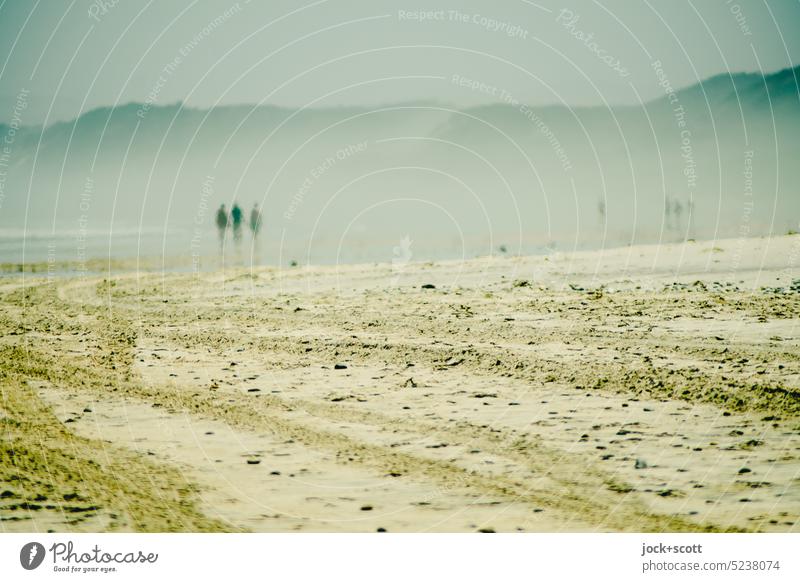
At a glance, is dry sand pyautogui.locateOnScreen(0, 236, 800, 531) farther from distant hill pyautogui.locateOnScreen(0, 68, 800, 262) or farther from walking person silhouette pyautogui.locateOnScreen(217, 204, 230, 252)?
walking person silhouette pyautogui.locateOnScreen(217, 204, 230, 252)

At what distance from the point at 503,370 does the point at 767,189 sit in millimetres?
18217

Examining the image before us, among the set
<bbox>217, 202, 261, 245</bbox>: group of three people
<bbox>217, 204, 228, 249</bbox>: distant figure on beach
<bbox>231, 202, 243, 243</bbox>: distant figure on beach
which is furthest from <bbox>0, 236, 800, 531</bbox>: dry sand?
<bbox>231, 202, 243, 243</bbox>: distant figure on beach

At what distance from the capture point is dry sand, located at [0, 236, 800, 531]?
260 inches

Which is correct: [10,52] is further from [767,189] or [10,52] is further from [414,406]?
[767,189]

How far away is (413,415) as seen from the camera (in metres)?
8.74

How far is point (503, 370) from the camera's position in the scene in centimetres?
1042

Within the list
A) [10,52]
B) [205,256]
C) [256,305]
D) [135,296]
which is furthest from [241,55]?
[205,256]

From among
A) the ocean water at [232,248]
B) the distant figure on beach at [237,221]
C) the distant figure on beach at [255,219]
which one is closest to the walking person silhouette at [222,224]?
the ocean water at [232,248]

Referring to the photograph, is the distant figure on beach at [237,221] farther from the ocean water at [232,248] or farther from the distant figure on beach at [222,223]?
the distant figure on beach at [222,223]

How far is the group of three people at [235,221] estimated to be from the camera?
30.5m

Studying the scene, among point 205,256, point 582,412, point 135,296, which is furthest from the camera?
point 205,256
